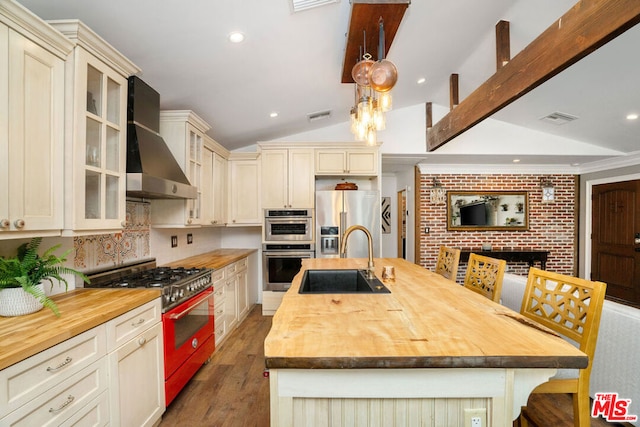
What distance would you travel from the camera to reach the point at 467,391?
87 cm

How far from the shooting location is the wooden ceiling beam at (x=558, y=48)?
1.35 meters

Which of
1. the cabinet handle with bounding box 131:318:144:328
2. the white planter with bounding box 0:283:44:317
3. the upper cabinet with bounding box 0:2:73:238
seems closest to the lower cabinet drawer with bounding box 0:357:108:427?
the cabinet handle with bounding box 131:318:144:328

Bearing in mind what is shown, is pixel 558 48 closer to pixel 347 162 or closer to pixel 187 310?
pixel 347 162

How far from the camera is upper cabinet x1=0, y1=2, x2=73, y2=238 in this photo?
1182mm

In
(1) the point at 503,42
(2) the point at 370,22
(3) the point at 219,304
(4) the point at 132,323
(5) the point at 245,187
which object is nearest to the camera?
(4) the point at 132,323

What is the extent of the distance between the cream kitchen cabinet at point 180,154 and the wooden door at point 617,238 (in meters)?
6.10

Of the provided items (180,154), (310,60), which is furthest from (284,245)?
(310,60)

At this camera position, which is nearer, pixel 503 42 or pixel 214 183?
pixel 503 42

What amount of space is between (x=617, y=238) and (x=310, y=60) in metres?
5.47

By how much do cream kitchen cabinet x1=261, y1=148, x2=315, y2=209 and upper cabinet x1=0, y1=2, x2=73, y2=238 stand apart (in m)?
2.47

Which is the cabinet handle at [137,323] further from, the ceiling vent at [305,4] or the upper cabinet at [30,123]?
the ceiling vent at [305,4]

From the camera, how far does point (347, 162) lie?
3.89 metres

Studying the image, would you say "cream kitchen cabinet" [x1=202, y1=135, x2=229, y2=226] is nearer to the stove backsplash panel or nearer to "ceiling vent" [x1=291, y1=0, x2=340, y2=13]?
the stove backsplash panel

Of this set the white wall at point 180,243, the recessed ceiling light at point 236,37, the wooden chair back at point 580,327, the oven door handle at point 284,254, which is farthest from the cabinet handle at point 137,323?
the oven door handle at point 284,254
